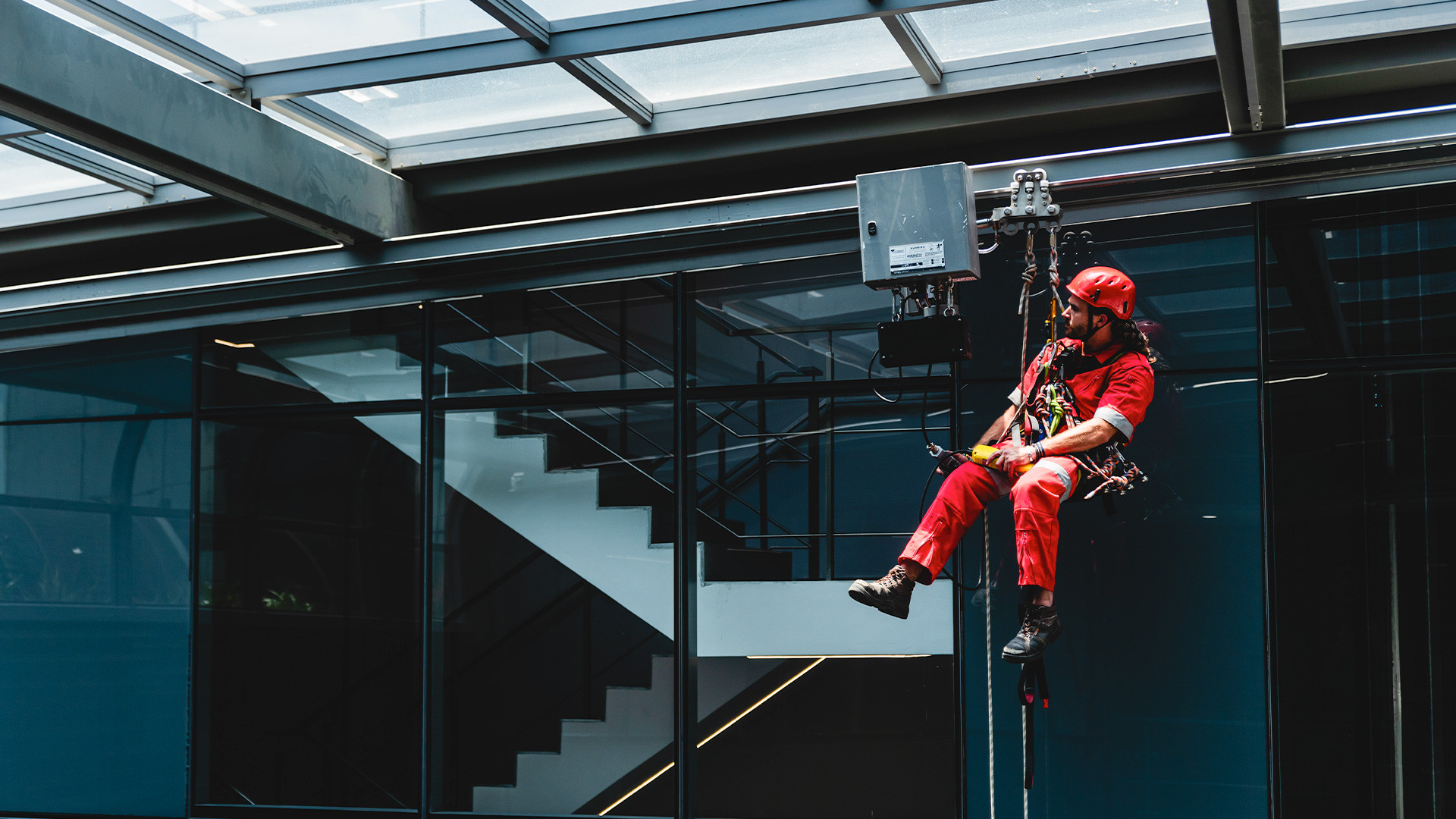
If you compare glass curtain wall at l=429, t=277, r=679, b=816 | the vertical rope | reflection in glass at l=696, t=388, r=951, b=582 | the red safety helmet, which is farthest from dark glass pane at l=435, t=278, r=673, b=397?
the red safety helmet

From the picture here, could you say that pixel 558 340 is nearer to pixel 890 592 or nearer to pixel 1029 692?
pixel 890 592

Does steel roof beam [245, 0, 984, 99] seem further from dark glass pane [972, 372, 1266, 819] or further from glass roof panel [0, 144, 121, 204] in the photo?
dark glass pane [972, 372, 1266, 819]

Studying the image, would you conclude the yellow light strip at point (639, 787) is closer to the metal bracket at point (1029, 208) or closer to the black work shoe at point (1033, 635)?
the black work shoe at point (1033, 635)

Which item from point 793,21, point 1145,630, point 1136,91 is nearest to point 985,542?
point 1145,630

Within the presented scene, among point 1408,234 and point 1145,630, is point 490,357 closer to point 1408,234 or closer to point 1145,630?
point 1145,630

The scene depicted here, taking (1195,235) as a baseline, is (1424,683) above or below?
below

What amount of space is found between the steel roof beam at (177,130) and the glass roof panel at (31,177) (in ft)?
5.10

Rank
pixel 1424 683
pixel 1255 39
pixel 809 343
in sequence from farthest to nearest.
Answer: pixel 809 343, pixel 1424 683, pixel 1255 39

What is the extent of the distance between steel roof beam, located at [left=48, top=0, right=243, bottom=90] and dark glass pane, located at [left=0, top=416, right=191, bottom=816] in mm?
3288

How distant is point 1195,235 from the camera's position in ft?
22.3

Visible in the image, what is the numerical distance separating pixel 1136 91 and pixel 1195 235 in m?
0.81

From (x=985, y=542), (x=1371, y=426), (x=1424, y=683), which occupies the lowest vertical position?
(x=1424, y=683)

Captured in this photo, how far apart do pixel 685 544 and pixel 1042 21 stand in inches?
135

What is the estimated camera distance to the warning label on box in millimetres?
5918
